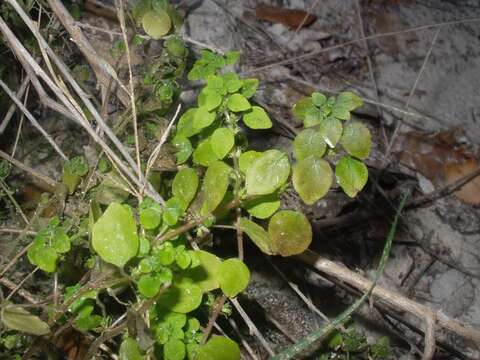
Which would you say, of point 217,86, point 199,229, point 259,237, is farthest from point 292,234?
point 217,86

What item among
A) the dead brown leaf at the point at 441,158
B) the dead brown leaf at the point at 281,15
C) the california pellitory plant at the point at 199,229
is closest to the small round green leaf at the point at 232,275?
the california pellitory plant at the point at 199,229

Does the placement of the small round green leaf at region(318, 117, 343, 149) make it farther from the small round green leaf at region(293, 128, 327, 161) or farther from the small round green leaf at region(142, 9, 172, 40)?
the small round green leaf at region(142, 9, 172, 40)

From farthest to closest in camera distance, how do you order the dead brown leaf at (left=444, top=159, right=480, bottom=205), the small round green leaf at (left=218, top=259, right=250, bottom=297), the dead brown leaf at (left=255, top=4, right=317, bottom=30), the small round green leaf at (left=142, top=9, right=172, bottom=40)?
the dead brown leaf at (left=255, top=4, right=317, bottom=30)
the dead brown leaf at (left=444, top=159, right=480, bottom=205)
the small round green leaf at (left=142, top=9, right=172, bottom=40)
the small round green leaf at (left=218, top=259, right=250, bottom=297)

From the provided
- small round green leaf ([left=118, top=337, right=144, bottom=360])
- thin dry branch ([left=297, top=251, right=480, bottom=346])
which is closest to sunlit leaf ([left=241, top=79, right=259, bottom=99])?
thin dry branch ([left=297, top=251, right=480, bottom=346])

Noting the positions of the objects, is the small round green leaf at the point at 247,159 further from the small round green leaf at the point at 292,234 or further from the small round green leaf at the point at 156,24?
the small round green leaf at the point at 156,24

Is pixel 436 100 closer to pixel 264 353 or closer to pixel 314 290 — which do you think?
pixel 314 290
